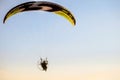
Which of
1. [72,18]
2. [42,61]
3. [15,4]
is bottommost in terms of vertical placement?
[42,61]

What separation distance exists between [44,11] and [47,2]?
0.34 metres

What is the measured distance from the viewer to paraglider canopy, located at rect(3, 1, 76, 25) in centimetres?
411

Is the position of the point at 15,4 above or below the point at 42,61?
above

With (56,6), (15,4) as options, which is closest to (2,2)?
(15,4)

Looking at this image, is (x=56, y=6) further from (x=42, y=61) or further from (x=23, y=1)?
(x=42, y=61)

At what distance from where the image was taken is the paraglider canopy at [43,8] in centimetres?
411

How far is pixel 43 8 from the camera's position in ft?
14.1

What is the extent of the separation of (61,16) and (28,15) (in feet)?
1.94

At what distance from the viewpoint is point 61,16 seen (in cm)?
454

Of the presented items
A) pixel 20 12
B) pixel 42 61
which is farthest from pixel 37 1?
pixel 42 61

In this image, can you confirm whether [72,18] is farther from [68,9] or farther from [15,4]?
[15,4]

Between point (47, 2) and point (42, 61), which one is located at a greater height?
point (47, 2)

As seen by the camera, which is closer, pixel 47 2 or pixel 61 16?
pixel 47 2

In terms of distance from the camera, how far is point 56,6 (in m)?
4.20
